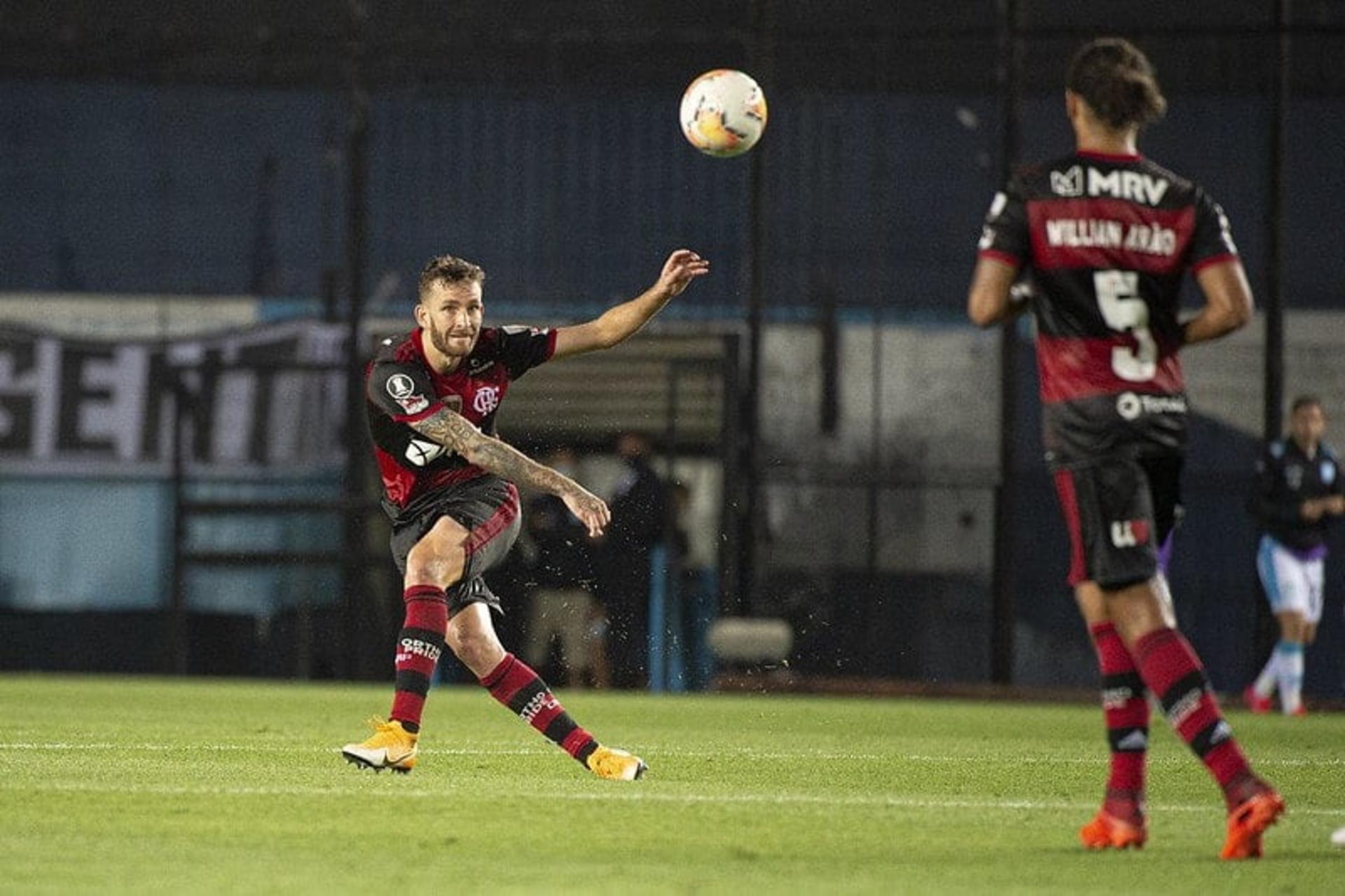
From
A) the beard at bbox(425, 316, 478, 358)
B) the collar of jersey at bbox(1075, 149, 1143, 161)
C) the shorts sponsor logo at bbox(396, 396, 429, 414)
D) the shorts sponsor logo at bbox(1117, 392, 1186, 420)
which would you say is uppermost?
the collar of jersey at bbox(1075, 149, 1143, 161)

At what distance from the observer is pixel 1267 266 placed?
749 inches

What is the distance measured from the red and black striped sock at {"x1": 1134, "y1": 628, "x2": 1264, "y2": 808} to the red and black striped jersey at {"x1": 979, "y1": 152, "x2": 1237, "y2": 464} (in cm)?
52

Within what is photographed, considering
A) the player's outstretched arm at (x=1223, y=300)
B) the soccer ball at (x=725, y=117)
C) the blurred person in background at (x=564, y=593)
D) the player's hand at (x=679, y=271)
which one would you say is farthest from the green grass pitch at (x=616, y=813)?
the blurred person in background at (x=564, y=593)

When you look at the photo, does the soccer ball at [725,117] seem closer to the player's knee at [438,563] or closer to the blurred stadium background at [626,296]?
the player's knee at [438,563]

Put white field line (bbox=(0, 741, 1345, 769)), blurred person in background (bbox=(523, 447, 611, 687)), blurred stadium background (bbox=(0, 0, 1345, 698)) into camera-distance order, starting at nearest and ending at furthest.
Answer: white field line (bbox=(0, 741, 1345, 769)) → blurred person in background (bbox=(523, 447, 611, 687)) → blurred stadium background (bbox=(0, 0, 1345, 698))

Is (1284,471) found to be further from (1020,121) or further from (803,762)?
(803,762)

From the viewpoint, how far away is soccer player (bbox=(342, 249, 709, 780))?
8.52 meters

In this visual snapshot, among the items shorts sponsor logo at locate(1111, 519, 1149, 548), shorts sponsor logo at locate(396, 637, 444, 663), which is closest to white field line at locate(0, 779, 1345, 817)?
shorts sponsor logo at locate(396, 637, 444, 663)

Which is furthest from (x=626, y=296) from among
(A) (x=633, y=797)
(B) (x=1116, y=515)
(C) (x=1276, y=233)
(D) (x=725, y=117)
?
(B) (x=1116, y=515)

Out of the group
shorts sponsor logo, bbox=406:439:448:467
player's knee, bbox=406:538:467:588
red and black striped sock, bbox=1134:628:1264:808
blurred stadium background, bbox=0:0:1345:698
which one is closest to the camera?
red and black striped sock, bbox=1134:628:1264:808

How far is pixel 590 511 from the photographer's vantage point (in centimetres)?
779

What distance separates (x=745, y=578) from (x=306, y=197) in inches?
191

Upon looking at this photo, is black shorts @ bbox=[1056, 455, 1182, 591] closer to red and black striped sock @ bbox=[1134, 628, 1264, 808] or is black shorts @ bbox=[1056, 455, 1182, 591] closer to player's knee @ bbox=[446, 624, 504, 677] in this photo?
red and black striped sock @ bbox=[1134, 628, 1264, 808]

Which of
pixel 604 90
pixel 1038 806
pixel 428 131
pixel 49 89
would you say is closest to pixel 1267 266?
pixel 604 90
